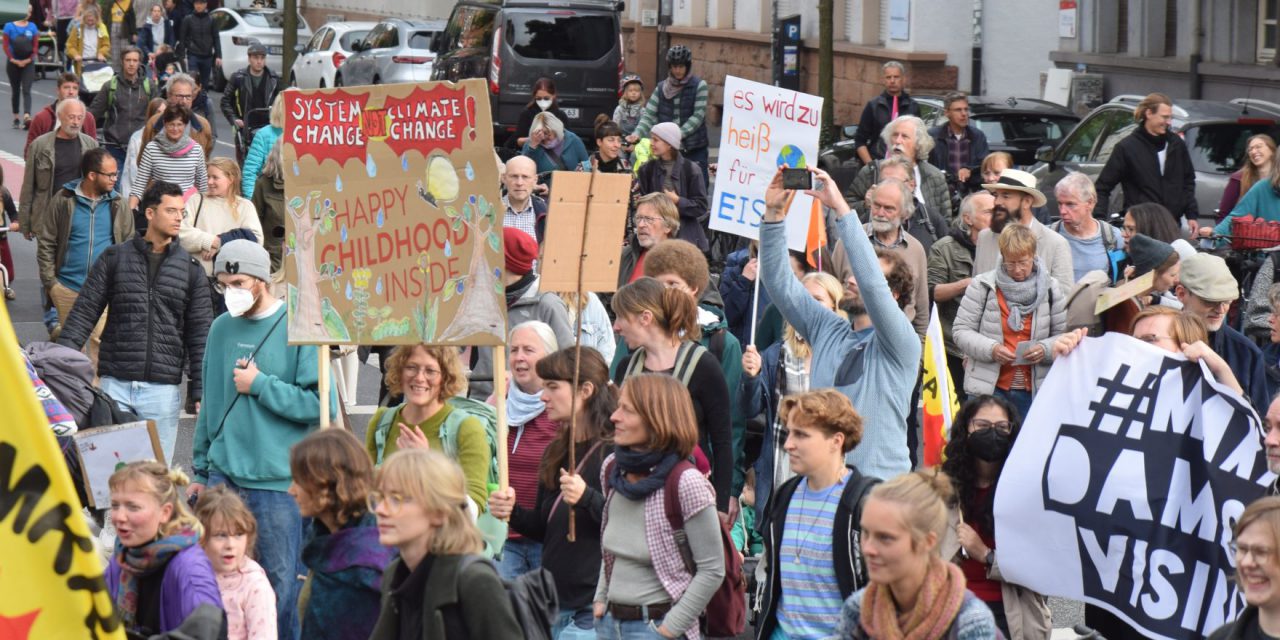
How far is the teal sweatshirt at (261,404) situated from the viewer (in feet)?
22.7

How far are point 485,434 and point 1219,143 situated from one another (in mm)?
11636

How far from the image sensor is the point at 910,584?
14.1ft

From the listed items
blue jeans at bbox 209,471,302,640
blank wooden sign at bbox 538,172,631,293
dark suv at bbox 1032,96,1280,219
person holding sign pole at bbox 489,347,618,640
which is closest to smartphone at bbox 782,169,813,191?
blank wooden sign at bbox 538,172,631,293

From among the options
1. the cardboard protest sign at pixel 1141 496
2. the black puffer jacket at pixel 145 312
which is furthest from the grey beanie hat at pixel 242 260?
the cardboard protest sign at pixel 1141 496

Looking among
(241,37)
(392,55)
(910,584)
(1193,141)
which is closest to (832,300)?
(910,584)

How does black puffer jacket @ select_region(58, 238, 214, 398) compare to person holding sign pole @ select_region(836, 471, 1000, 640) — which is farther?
black puffer jacket @ select_region(58, 238, 214, 398)

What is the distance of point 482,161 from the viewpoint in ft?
20.4

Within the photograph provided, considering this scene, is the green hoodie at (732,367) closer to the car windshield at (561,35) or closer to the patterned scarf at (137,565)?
the patterned scarf at (137,565)

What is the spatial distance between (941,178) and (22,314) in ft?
24.1

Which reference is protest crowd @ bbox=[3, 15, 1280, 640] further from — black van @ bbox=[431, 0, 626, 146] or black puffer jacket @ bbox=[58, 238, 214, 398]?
black van @ bbox=[431, 0, 626, 146]

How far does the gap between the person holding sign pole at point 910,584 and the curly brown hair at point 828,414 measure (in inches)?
34.1

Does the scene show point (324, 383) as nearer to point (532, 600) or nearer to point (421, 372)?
point (421, 372)

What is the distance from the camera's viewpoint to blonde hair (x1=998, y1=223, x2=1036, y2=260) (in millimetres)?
8805

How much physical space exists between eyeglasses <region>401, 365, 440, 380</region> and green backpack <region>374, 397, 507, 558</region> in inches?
4.6
